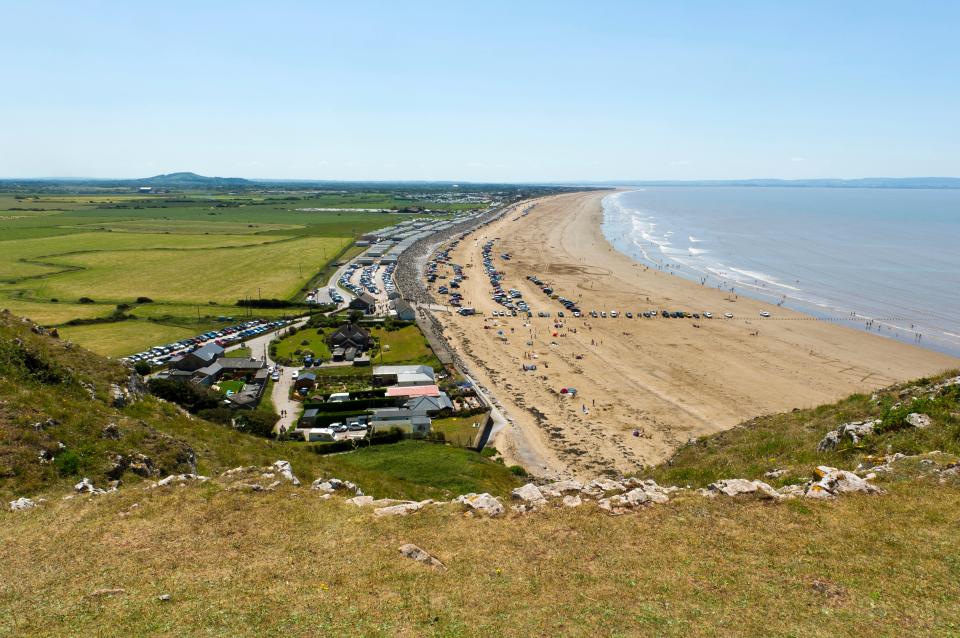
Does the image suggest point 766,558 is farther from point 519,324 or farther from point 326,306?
point 326,306

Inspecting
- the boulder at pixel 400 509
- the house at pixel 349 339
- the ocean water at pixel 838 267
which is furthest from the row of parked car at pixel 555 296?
the boulder at pixel 400 509

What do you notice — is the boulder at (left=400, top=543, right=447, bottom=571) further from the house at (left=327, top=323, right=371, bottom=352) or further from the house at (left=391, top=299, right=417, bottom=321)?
the house at (left=391, top=299, right=417, bottom=321)

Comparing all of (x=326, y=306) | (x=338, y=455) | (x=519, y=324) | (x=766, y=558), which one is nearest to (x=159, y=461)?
(x=338, y=455)

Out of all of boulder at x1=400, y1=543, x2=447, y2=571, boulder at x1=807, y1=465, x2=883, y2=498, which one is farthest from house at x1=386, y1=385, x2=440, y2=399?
boulder at x1=807, y1=465, x2=883, y2=498

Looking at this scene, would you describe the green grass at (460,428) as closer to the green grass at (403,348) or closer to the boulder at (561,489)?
the green grass at (403,348)

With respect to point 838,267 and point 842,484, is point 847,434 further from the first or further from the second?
point 838,267

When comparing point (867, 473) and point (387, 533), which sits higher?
point (867, 473)

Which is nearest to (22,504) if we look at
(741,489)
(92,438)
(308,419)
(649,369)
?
(92,438)

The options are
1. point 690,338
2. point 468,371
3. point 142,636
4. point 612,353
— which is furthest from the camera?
point 690,338
